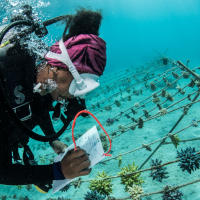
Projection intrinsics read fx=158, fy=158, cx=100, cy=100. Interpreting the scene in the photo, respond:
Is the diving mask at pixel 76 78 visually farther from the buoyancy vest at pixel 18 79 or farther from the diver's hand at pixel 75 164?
the diver's hand at pixel 75 164

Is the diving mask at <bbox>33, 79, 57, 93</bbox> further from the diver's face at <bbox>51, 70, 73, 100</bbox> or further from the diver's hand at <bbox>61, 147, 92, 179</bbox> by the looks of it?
the diver's hand at <bbox>61, 147, 92, 179</bbox>

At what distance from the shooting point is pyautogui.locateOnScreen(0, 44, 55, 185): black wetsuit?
1438 millimetres

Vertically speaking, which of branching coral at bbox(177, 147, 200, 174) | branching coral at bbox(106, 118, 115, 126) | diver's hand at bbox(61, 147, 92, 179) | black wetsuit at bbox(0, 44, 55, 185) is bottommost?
branching coral at bbox(106, 118, 115, 126)

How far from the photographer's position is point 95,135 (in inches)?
71.6

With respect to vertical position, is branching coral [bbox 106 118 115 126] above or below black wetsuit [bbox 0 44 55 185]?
below

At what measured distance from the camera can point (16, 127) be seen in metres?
1.90

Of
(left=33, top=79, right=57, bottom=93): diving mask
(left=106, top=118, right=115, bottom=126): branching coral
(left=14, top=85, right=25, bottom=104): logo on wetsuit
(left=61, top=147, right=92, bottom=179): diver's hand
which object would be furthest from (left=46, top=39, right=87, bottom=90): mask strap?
(left=106, top=118, right=115, bottom=126): branching coral

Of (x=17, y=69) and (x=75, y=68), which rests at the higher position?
(x=17, y=69)

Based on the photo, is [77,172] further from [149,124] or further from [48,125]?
[149,124]

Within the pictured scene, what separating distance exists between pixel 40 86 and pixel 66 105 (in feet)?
2.40

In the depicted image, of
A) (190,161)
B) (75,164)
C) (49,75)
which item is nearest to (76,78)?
(49,75)

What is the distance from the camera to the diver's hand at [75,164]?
1.58 metres

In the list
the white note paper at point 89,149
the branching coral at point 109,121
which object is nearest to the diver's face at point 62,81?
the white note paper at point 89,149

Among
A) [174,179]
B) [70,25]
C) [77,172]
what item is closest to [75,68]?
[70,25]
